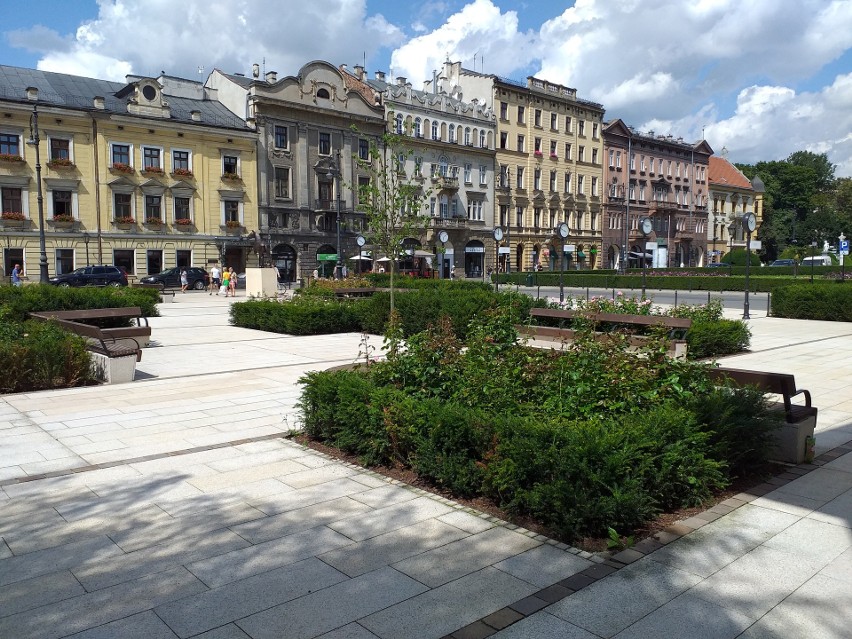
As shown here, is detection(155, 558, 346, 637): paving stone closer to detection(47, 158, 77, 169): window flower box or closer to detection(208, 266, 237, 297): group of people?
detection(208, 266, 237, 297): group of people

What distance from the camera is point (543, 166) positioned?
6694 cm

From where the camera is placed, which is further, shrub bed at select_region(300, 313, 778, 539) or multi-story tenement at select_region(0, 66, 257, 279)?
multi-story tenement at select_region(0, 66, 257, 279)

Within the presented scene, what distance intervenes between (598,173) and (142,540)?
72256 millimetres

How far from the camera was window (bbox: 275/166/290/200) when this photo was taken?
49.9 m

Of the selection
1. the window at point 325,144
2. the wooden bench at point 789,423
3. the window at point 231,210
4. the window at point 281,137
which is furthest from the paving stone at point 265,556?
the window at point 325,144

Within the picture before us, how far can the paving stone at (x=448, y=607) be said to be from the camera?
3580mm

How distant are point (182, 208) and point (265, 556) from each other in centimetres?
4474

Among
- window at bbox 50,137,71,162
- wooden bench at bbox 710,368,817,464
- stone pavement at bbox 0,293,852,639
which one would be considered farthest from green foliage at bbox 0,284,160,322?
window at bbox 50,137,71,162

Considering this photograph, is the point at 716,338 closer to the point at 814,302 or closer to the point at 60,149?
the point at 814,302

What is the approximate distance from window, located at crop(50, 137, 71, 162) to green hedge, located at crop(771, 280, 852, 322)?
1485 inches

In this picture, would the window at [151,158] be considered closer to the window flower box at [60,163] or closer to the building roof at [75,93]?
the building roof at [75,93]

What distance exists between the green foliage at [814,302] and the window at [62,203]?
37257 millimetres

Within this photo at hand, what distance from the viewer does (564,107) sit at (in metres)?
68.1

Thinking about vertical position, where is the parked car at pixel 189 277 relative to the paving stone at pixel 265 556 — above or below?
above
